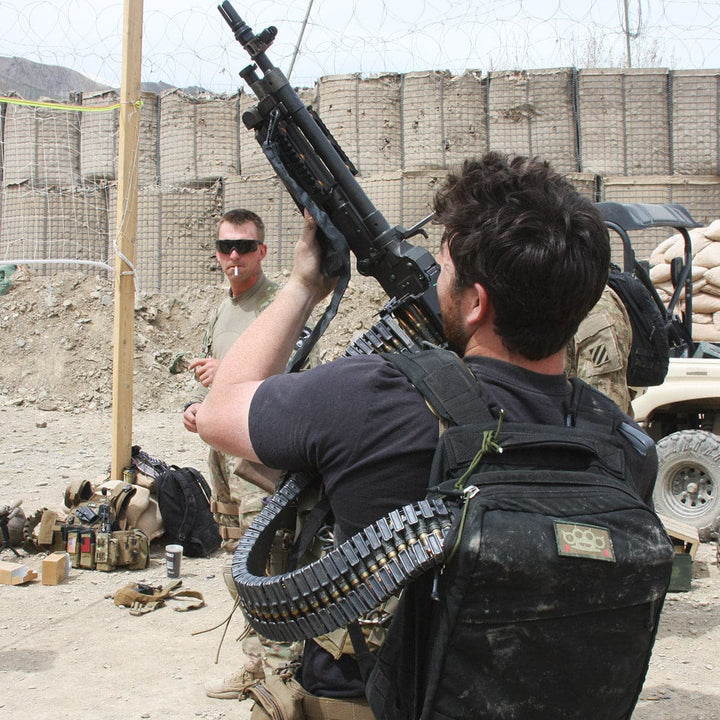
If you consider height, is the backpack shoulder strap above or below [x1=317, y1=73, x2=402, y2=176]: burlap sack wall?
below

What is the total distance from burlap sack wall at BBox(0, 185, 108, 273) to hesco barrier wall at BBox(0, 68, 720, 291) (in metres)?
0.05

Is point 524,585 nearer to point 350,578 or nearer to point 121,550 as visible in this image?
point 350,578

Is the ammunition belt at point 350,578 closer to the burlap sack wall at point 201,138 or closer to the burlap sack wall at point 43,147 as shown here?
the burlap sack wall at point 201,138

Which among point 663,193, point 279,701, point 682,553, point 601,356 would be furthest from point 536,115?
point 279,701

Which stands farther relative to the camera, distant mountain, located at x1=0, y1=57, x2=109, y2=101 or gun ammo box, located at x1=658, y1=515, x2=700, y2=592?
distant mountain, located at x1=0, y1=57, x2=109, y2=101

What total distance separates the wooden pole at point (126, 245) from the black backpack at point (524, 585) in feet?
14.8

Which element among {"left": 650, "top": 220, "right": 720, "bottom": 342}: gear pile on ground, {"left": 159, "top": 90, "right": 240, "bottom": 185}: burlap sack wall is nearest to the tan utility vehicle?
{"left": 650, "top": 220, "right": 720, "bottom": 342}: gear pile on ground

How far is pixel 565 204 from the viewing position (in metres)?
1.35

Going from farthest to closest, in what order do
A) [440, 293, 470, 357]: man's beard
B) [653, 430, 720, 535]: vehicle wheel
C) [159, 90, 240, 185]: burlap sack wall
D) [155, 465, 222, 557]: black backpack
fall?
[159, 90, 240, 185]: burlap sack wall → [653, 430, 720, 535]: vehicle wheel → [155, 465, 222, 557]: black backpack → [440, 293, 470, 357]: man's beard

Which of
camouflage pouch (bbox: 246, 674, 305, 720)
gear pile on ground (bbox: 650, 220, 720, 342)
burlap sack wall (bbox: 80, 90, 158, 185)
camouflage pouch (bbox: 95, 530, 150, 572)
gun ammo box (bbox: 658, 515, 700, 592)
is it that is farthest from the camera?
burlap sack wall (bbox: 80, 90, 158, 185)

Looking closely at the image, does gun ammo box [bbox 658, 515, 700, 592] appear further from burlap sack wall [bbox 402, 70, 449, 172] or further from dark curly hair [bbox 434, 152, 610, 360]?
burlap sack wall [bbox 402, 70, 449, 172]

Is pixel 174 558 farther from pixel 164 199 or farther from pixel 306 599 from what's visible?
pixel 164 199

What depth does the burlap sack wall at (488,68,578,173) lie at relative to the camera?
33.7 ft

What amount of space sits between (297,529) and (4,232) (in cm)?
1124
